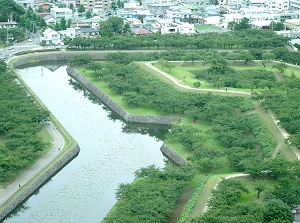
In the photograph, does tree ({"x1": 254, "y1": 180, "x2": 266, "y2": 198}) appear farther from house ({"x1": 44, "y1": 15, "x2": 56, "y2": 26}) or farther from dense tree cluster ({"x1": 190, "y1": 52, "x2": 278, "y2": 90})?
house ({"x1": 44, "y1": 15, "x2": 56, "y2": 26})

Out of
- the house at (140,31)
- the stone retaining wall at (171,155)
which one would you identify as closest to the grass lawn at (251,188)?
the stone retaining wall at (171,155)

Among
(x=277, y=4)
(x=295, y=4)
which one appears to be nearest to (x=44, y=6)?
(x=277, y=4)

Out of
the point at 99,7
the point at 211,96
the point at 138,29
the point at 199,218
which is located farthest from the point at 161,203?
the point at 99,7

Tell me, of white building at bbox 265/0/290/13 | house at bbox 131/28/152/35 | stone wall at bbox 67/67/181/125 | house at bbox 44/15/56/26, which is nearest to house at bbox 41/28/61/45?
house at bbox 44/15/56/26

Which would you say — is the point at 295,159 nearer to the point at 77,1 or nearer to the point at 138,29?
the point at 138,29

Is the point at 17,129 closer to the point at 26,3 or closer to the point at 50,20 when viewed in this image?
the point at 50,20

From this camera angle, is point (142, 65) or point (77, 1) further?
point (77, 1)
